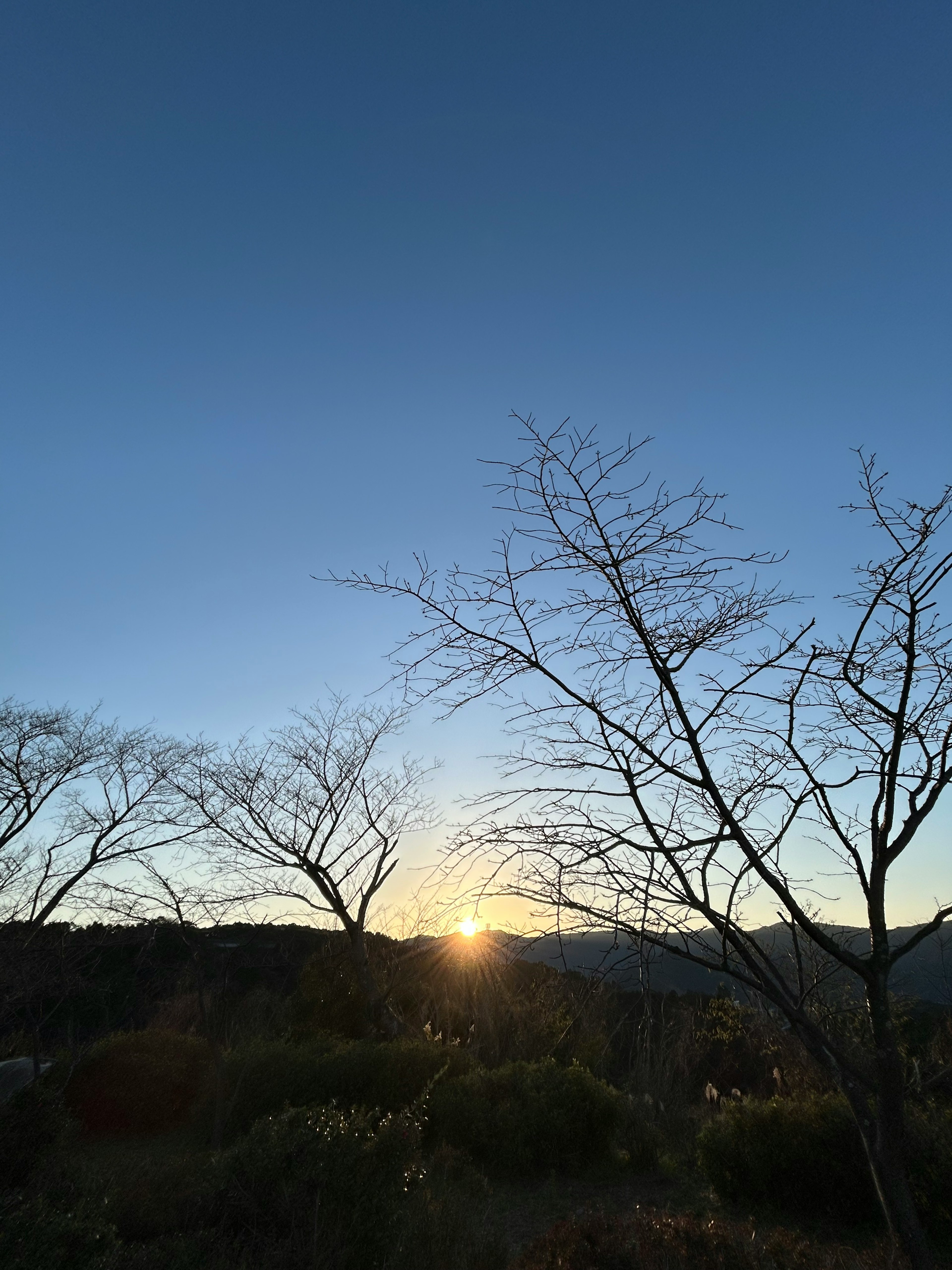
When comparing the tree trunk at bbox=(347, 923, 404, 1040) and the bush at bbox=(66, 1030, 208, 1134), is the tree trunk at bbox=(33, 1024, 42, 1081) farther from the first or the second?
the tree trunk at bbox=(347, 923, 404, 1040)

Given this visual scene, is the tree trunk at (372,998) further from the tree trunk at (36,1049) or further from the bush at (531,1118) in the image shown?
the tree trunk at (36,1049)

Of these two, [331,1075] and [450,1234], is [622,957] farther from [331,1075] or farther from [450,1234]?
[331,1075]

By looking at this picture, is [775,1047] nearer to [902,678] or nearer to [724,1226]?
[724,1226]

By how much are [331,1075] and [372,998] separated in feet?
10.2

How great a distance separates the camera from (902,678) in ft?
11.9

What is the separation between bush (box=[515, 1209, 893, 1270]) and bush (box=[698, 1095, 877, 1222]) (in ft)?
7.39

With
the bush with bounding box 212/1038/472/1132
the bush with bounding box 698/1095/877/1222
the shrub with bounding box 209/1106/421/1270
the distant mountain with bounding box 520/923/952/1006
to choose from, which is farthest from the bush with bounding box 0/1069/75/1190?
the bush with bounding box 698/1095/877/1222

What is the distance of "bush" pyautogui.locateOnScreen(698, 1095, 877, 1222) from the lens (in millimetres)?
7723

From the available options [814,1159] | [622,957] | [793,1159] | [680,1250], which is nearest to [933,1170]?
[814,1159]

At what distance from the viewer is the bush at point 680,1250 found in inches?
190

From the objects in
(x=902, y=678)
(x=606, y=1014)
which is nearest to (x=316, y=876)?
(x=606, y=1014)

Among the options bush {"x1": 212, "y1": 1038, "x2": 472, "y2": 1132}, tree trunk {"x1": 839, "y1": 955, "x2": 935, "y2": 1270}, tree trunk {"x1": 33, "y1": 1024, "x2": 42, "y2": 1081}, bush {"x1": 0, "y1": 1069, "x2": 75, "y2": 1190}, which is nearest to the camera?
tree trunk {"x1": 839, "y1": 955, "x2": 935, "y2": 1270}

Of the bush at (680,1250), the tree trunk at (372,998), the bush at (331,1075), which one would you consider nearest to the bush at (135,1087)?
the bush at (331,1075)

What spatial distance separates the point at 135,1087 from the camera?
13.7 metres
